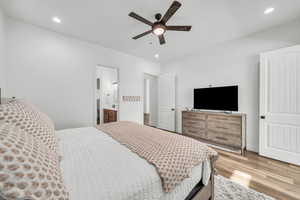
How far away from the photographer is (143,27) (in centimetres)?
248

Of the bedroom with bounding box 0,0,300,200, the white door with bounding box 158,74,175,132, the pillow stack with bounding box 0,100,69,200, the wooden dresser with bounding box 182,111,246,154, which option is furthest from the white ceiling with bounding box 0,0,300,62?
the pillow stack with bounding box 0,100,69,200

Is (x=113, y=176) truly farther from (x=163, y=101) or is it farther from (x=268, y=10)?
(x=163, y=101)

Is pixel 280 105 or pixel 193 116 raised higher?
pixel 280 105

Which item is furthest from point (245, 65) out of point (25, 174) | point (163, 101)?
point (25, 174)

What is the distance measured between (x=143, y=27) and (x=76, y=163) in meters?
2.56

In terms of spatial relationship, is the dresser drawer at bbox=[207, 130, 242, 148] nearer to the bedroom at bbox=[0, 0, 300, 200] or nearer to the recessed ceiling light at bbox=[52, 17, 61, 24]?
the bedroom at bbox=[0, 0, 300, 200]

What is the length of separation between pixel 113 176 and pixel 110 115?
375 centimetres

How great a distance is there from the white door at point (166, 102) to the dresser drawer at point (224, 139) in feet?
4.87

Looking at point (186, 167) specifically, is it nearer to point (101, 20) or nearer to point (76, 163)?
point (76, 163)

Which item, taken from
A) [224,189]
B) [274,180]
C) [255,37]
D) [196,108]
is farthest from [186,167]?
[255,37]

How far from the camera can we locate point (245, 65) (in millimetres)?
2863

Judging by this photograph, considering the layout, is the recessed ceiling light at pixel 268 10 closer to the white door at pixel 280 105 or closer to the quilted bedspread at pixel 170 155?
the white door at pixel 280 105

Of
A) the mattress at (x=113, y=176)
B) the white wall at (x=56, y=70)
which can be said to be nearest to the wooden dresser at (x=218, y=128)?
the mattress at (x=113, y=176)

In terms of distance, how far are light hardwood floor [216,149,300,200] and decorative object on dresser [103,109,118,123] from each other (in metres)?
3.01
